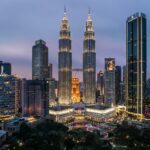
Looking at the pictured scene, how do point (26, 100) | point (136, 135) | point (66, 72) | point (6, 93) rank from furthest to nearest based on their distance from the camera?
point (66, 72) < point (6, 93) < point (26, 100) < point (136, 135)

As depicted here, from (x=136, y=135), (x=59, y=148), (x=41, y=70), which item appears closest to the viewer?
(x=59, y=148)

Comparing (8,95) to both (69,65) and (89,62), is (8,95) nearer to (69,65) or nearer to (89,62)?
(69,65)

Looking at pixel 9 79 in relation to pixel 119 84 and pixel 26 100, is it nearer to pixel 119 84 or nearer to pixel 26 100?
pixel 26 100

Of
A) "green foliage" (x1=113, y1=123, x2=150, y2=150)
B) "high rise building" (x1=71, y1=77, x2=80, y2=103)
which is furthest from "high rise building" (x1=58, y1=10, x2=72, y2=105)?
"green foliage" (x1=113, y1=123, x2=150, y2=150)

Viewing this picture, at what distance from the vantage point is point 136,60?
273 feet

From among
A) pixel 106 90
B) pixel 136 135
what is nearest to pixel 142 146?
pixel 136 135

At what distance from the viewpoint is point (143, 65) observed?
3270 inches

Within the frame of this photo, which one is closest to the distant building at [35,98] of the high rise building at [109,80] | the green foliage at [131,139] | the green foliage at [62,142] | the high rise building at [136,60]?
the high rise building at [136,60]

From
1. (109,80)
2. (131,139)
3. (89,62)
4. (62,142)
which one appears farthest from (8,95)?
(131,139)

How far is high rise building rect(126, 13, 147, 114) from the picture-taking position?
80688mm

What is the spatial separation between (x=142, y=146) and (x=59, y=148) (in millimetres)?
7744

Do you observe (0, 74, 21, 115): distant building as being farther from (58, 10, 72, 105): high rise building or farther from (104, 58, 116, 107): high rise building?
(104, 58, 116, 107): high rise building

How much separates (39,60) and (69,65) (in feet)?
70.9

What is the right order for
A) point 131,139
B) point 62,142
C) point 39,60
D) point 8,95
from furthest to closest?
1. point 39,60
2. point 8,95
3. point 131,139
4. point 62,142
